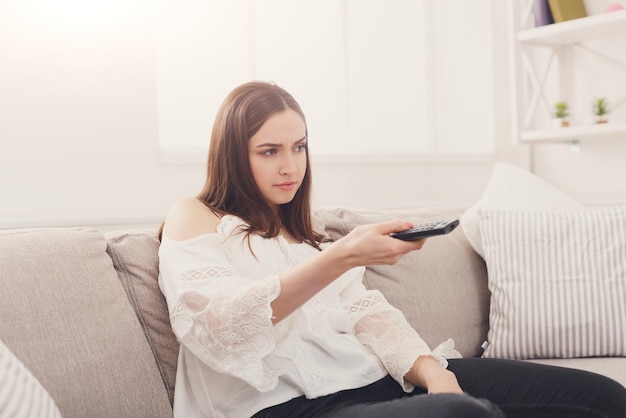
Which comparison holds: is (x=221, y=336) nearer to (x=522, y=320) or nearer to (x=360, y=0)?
(x=522, y=320)

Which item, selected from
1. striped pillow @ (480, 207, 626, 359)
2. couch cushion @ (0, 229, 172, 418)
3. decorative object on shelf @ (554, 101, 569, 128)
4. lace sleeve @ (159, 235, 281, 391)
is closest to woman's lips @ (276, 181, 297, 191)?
lace sleeve @ (159, 235, 281, 391)

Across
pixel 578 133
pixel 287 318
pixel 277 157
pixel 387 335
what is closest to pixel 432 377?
pixel 387 335

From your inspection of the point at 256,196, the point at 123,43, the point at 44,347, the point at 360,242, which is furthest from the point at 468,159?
the point at 44,347

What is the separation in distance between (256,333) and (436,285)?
2.63 ft

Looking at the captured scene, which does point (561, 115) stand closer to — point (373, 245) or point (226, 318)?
point (373, 245)

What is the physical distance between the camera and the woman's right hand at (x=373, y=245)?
50.4 inches

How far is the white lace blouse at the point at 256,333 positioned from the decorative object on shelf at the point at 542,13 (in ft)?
5.61

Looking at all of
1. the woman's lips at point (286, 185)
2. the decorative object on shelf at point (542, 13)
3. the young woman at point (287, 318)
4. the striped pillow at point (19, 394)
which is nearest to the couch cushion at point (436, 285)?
the young woman at point (287, 318)

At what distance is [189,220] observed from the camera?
148cm

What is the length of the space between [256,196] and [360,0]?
170 centimetres

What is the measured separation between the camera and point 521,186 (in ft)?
7.27

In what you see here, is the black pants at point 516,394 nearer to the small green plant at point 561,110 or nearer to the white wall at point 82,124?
the white wall at point 82,124

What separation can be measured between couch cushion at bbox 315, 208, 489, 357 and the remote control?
24.1 inches

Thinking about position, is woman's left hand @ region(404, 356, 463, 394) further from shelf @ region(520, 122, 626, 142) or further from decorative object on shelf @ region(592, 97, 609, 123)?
decorative object on shelf @ region(592, 97, 609, 123)
